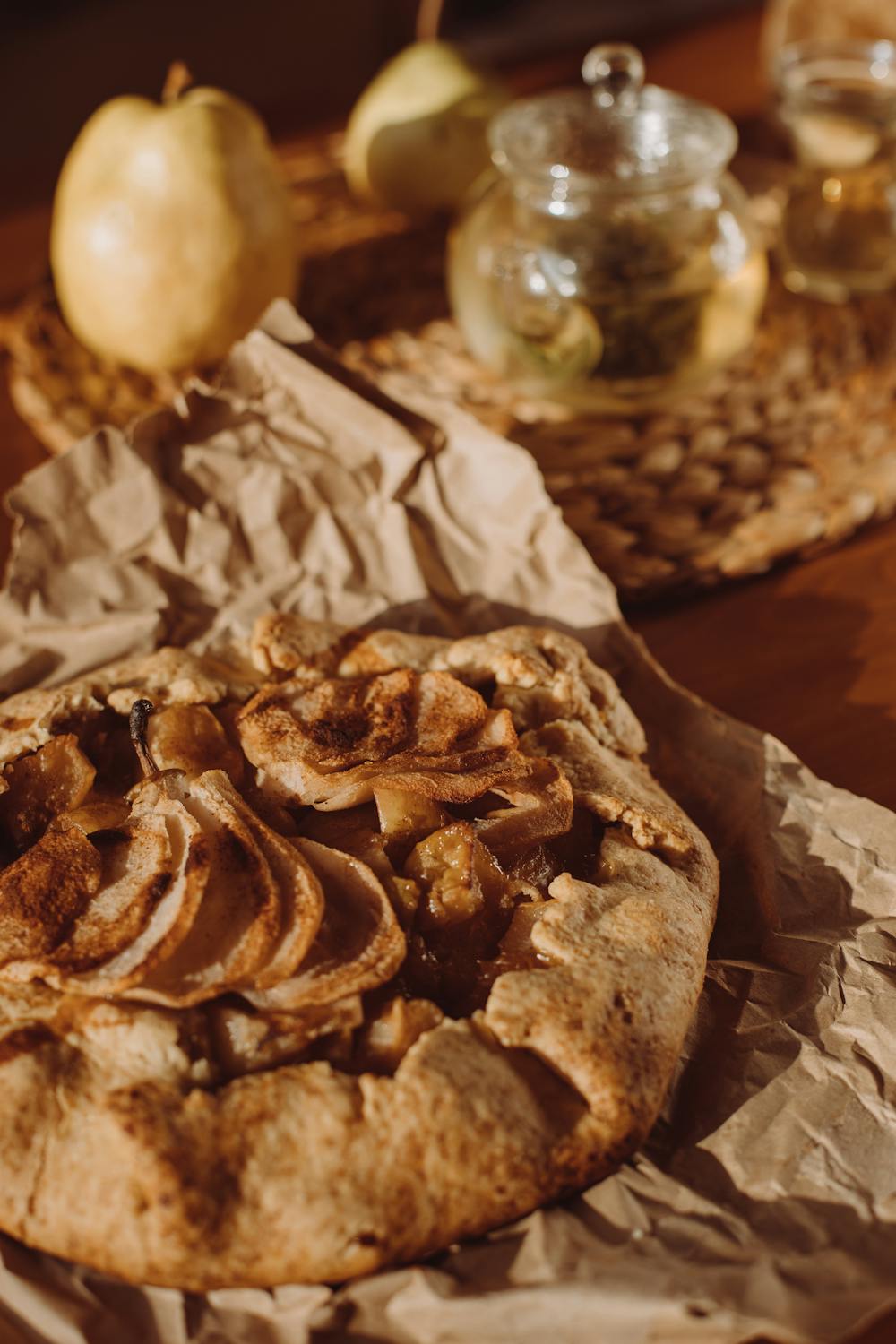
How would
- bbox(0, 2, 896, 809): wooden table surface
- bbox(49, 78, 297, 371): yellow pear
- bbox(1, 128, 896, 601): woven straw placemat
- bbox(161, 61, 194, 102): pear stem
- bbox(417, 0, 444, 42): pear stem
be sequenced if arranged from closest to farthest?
bbox(0, 2, 896, 809): wooden table surface
bbox(1, 128, 896, 601): woven straw placemat
bbox(49, 78, 297, 371): yellow pear
bbox(161, 61, 194, 102): pear stem
bbox(417, 0, 444, 42): pear stem

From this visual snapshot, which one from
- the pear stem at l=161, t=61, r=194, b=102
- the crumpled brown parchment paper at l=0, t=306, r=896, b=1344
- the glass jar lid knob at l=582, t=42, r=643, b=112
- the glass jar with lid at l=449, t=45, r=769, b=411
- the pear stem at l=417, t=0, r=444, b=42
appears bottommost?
the crumpled brown parchment paper at l=0, t=306, r=896, b=1344

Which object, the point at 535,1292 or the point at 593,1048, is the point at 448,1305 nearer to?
the point at 535,1292

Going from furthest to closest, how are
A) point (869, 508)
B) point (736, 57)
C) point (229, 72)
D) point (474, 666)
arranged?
point (229, 72) < point (736, 57) < point (869, 508) < point (474, 666)

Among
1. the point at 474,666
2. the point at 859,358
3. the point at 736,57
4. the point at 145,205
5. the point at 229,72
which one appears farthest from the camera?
the point at 229,72

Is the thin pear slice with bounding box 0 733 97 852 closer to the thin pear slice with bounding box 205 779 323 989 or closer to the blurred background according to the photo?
the thin pear slice with bounding box 205 779 323 989

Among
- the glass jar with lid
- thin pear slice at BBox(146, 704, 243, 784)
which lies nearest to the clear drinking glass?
the glass jar with lid

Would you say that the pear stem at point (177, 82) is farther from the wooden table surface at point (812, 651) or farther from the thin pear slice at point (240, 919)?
the thin pear slice at point (240, 919)

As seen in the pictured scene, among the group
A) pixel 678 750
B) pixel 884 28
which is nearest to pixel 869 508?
pixel 678 750
